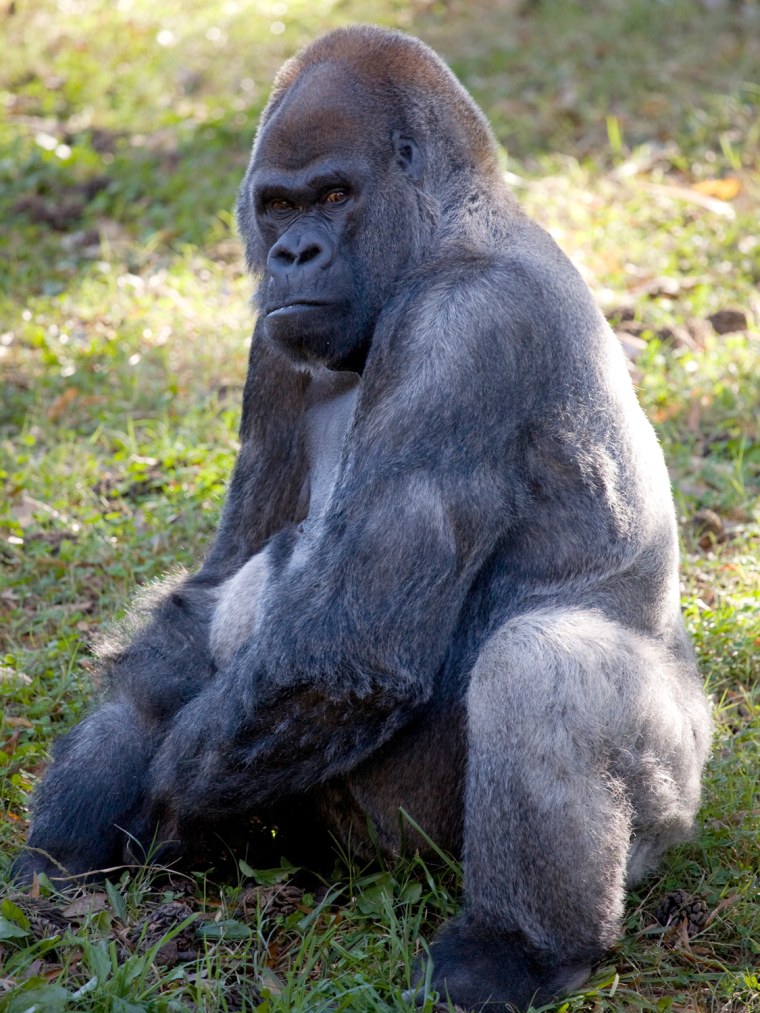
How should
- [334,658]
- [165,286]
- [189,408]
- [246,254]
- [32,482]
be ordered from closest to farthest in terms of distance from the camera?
1. [334,658]
2. [246,254]
3. [32,482]
4. [189,408]
5. [165,286]

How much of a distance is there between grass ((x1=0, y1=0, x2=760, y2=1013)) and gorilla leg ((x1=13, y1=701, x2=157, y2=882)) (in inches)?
3.8

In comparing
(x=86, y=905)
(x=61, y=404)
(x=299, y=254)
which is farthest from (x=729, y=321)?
(x=86, y=905)

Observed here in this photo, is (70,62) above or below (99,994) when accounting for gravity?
above

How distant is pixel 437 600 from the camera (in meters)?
2.99

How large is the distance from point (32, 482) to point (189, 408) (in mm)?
835

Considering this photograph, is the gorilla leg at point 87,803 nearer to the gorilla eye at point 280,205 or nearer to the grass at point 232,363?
the grass at point 232,363

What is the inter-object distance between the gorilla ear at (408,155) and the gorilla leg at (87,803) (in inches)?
66.0

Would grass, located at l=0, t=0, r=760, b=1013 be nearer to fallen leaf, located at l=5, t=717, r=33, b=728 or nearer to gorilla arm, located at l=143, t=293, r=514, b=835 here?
fallen leaf, located at l=5, t=717, r=33, b=728

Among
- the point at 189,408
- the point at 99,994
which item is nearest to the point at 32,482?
the point at 189,408

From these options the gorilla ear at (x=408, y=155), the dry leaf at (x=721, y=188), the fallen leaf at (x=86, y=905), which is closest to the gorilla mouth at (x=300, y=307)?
the gorilla ear at (x=408, y=155)

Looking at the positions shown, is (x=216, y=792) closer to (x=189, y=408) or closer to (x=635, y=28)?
(x=189, y=408)

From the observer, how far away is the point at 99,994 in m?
2.78

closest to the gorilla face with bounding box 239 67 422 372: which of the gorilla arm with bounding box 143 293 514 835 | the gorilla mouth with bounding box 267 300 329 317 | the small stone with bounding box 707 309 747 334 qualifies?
the gorilla mouth with bounding box 267 300 329 317

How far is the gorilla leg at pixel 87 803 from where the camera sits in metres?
3.33
